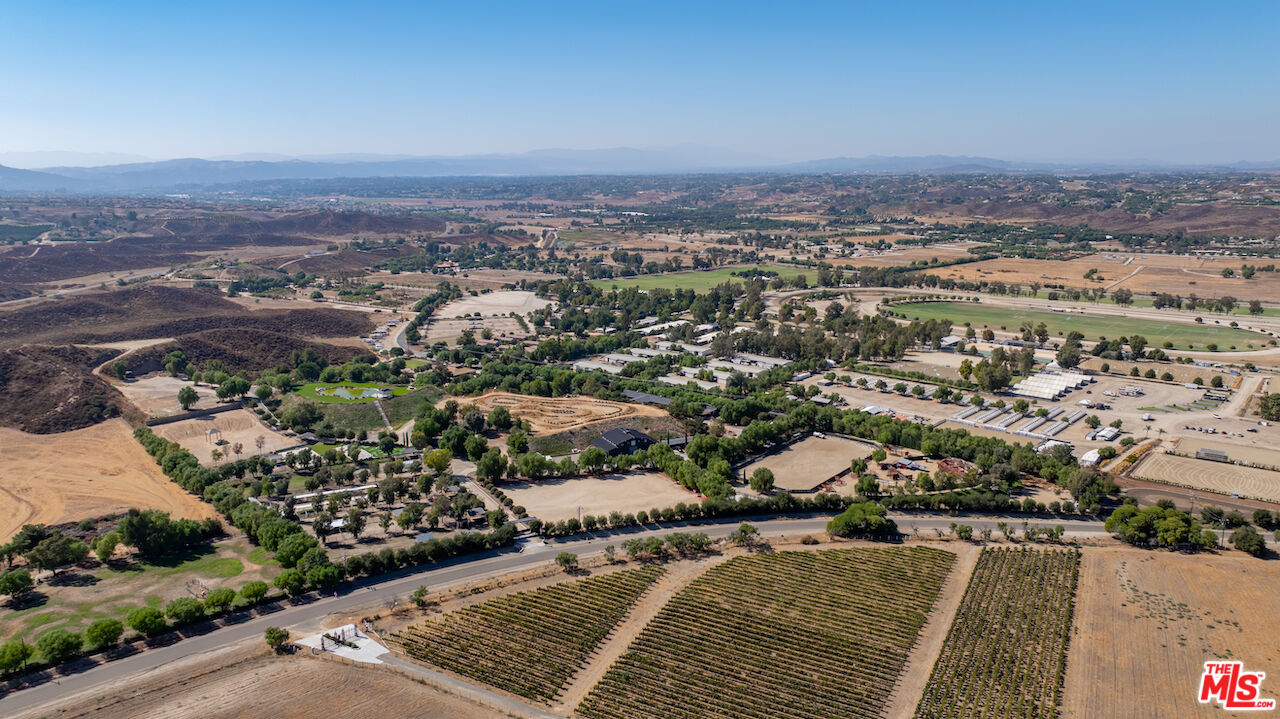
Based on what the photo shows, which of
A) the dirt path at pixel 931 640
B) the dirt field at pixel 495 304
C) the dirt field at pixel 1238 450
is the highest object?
the dirt field at pixel 495 304

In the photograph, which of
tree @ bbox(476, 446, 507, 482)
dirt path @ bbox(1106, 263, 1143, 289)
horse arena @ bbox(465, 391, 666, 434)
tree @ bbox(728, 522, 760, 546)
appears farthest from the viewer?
dirt path @ bbox(1106, 263, 1143, 289)

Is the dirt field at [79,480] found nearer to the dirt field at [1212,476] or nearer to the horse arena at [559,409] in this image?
the horse arena at [559,409]

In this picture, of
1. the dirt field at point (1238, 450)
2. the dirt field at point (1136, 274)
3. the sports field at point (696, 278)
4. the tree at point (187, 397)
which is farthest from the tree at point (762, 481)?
the dirt field at point (1136, 274)

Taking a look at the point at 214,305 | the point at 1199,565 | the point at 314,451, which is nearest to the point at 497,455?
the point at 314,451

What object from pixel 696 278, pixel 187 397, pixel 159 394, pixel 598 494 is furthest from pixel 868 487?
pixel 696 278

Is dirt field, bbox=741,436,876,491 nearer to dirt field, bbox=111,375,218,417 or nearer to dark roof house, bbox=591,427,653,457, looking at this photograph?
dark roof house, bbox=591,427,653,457

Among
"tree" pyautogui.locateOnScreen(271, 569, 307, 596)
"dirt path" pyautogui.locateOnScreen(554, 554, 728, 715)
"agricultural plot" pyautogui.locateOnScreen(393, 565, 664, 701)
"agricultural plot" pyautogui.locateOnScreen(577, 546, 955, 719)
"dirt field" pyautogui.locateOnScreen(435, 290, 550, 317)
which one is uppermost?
"dirt field" pyautogui.locateOnScreen(435, 290, 550, 317)

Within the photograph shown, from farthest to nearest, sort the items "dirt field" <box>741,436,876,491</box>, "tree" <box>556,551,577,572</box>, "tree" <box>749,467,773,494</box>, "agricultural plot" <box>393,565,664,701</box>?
"dirt field" <box>741,436,876,491</box>, "tree" <box>749,467,773,494</box>, "tree" <box>556,551,577,572</box>, "agricultural plot" <box>393,565,664,701</box>

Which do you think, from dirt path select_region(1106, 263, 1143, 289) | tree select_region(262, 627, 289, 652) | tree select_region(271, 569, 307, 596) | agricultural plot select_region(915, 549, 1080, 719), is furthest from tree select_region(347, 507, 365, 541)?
dirt path select_region(1106, 263, 1143, 289)
